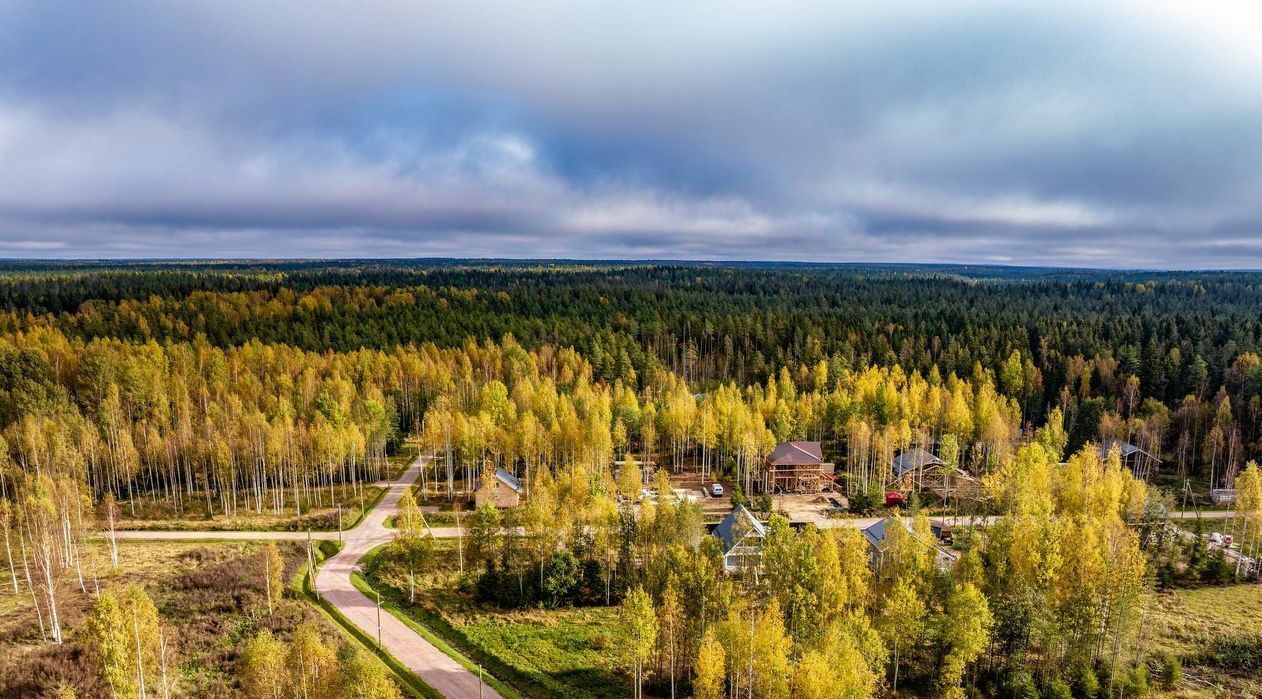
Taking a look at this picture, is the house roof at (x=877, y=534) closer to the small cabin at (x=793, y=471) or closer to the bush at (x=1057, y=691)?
the bush at (x=1057, y=691)

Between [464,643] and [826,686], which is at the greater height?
[826,686]

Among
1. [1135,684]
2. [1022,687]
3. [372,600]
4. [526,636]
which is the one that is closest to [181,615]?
[372,600]

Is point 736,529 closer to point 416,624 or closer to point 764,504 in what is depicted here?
point 764,504

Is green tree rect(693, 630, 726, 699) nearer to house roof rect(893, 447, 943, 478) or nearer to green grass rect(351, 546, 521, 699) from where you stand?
green grass rect(351, 546, 521, 699)

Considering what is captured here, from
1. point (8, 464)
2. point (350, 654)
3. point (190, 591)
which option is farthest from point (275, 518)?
point (350, 654)

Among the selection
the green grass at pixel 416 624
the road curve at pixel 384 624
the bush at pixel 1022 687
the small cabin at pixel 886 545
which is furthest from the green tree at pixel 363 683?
the bush at pixel 1022 687

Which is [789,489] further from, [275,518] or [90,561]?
[90,561]
